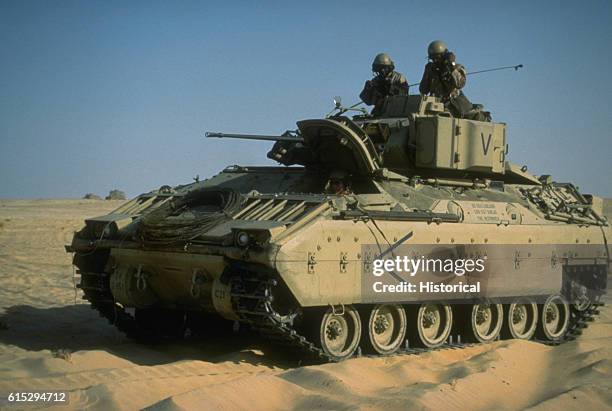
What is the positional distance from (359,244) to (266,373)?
2.06m

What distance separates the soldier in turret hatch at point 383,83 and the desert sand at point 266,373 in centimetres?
536

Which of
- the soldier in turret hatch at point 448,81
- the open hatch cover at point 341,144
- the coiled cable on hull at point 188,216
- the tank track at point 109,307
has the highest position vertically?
the soldier in turret hatch at point 448,81

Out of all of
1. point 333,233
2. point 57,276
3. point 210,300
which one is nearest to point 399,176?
point 333,233

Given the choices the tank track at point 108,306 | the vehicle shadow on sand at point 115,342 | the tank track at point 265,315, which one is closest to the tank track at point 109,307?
the tank track at point 108,306

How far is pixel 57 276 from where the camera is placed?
67.0 feet

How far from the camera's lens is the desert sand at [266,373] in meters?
8.03

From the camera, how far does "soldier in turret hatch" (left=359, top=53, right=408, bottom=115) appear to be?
15.7m

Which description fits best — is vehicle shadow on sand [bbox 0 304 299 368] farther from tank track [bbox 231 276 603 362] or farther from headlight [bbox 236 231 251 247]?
headlight [bbox 236 231 251 247]

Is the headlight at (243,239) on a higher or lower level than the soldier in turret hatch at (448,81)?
lower

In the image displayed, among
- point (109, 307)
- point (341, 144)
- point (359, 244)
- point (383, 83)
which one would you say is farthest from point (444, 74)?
point (109, 307)

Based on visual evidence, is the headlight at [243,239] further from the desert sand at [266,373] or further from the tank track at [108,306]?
the tank track at [108,306]

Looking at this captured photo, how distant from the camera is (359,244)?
420 inches

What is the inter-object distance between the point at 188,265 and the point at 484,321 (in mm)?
5098

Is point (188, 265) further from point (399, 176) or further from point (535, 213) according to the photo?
point (535, 213)
